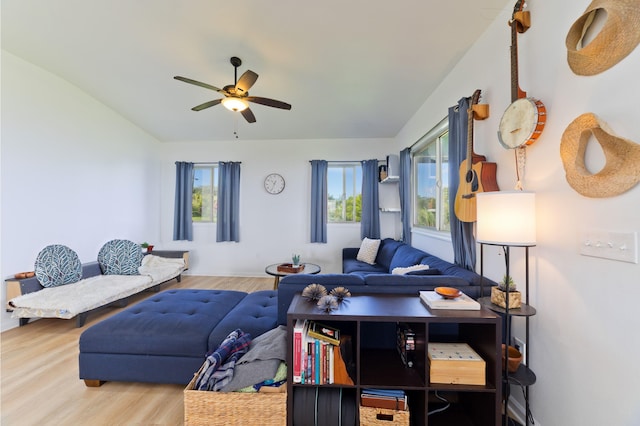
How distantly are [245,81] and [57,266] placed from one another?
3069 mm

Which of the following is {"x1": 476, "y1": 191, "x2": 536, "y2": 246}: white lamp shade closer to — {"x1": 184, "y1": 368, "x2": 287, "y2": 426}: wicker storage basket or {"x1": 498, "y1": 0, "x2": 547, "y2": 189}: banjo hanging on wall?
{"x1": 498, "y1": 0, "x2": 547, "y2": 189}: banjo hanging on wall

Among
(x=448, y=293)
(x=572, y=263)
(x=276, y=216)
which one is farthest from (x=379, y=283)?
(x=276, y=216)

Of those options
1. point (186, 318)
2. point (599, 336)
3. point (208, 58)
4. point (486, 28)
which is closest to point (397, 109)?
point (486, 28)

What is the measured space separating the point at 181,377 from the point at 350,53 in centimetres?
305

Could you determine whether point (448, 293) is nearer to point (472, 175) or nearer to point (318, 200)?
point (472, 175)

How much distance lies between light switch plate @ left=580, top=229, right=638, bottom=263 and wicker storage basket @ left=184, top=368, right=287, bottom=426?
1550mm

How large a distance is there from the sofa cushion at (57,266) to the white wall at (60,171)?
12 centimetres

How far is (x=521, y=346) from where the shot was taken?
4.87ft

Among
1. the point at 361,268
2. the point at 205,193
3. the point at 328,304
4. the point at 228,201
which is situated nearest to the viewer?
the point at 328,304

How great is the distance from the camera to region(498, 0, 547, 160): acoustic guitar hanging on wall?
53.0 inches

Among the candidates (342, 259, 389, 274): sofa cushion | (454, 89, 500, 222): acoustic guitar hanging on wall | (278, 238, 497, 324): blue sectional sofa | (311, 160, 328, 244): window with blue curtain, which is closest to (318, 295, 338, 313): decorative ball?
(278, 238, 497, 324): blue sectional sofa

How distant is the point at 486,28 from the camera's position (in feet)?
6.45

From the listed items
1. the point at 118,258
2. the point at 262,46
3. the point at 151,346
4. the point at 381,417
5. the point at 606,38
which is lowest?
the point at 381,417

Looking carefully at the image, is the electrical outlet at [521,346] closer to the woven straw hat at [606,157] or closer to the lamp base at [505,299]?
the lamp base at [505,299]
